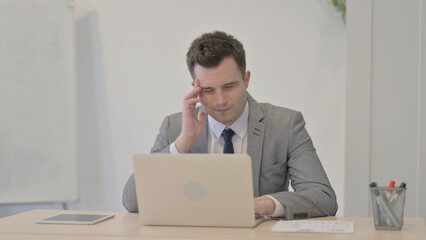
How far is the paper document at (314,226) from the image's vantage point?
1519 millimetres

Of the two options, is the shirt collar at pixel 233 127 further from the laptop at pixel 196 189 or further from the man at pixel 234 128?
the laptop at pixel 196 189

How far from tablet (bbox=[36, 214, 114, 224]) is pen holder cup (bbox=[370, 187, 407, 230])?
2.83 feet

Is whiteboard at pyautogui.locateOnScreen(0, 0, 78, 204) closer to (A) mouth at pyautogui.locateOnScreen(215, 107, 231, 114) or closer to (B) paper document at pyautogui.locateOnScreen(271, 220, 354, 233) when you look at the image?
(A) mouth at pyautogui.locateOnScreen(215, 107, 231, 114)

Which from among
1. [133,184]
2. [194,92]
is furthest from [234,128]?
[133,184]

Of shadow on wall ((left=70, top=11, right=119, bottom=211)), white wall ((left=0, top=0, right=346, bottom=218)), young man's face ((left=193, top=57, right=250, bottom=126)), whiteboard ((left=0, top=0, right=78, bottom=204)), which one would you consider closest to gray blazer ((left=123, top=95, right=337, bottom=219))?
young man's face ((left=193, top=57, right=250, bottom=126))

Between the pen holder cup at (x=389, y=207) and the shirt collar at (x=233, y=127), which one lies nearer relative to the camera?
the pen holder cup at (x=389, y=207)

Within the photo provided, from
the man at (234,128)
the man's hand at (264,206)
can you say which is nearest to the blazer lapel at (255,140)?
the man at (234,128)

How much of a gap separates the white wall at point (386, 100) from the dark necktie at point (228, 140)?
43.3 inches

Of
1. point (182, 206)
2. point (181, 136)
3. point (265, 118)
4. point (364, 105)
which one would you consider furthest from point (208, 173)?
point (364, 105)

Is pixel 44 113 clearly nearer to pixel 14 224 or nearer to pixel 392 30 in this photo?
pixel 14 224

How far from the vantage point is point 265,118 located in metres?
2.22

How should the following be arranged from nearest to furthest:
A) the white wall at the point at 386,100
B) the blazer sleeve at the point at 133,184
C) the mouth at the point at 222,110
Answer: the blazer sleeve at the point at 133,184, the mouth at the point at 222,110, the white wall at the point at 386,100

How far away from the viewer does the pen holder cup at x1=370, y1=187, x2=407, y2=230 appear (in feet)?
5.06

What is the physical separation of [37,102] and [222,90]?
169 cm
